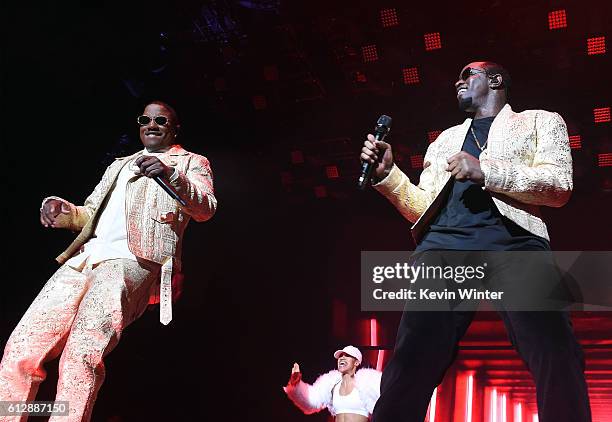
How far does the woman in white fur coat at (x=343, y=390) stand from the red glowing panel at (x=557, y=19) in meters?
3.05

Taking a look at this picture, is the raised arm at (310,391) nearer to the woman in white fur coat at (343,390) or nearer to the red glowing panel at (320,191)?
the woman in white fur coat at (343,390)

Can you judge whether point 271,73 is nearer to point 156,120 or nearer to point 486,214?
point 156,120

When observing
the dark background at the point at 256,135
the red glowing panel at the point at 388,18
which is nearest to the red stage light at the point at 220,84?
the dark background at the point at 256,135

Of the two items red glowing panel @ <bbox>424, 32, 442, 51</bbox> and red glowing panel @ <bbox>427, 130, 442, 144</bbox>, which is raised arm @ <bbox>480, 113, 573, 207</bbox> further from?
red glowing panel @ <bbox>427, 130, 442, 144</bbox>

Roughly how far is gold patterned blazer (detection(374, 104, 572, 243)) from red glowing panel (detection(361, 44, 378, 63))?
2672mm

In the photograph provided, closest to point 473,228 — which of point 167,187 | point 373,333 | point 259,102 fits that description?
point 167,187

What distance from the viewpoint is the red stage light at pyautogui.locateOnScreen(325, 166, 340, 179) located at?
6.60m

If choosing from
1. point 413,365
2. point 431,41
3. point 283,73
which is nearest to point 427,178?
point 413,365

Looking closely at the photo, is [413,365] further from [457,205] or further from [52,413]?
[52,413]

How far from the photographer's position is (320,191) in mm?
6766

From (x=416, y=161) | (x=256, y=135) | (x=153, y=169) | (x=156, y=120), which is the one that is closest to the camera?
(x=153, y=169)

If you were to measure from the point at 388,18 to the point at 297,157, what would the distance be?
66.1 inches

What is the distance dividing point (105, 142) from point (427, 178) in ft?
12.0

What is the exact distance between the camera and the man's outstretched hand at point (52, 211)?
3539 mm
